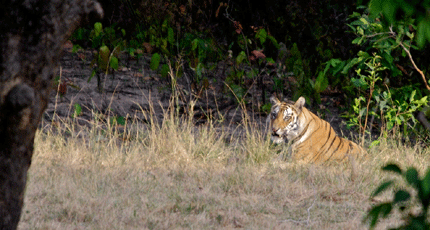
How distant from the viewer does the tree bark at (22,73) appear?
77.2 inches

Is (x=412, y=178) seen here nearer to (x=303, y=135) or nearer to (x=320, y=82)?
(x=303, y=135)

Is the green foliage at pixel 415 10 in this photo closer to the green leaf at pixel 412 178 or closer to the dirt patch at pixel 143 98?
the green leaf at pixel 412 178

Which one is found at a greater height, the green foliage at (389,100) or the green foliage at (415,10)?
the green foliage at (415,10)

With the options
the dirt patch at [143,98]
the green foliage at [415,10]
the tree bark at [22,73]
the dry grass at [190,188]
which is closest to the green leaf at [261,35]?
the dirt patch at [143,98]

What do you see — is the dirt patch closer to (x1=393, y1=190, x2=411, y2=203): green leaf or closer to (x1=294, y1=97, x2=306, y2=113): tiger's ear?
(x1=294, y1=97, x2=306, y2=113): tiger's ear

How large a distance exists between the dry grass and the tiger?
0.16 meters

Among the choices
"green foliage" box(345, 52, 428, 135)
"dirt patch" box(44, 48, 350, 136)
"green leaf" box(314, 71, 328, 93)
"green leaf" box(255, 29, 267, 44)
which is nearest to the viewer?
"green foliage" box(345, 52, 428, 135)

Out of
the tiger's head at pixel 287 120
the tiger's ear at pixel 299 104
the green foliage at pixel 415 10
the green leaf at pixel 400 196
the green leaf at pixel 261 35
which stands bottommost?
the tiger's head at pixel 287 120

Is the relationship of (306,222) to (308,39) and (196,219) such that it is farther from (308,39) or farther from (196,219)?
(308,39)

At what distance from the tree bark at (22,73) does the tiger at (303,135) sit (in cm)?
302

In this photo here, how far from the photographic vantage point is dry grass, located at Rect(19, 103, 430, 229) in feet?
11.2

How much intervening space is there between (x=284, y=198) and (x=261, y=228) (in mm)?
627

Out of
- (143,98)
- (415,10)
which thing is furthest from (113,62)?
(415,10)

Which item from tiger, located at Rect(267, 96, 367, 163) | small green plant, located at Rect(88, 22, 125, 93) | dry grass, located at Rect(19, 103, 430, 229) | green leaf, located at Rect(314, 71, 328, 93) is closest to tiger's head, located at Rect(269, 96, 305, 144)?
tiger, located at Rect(267, 96, 367, 163)
